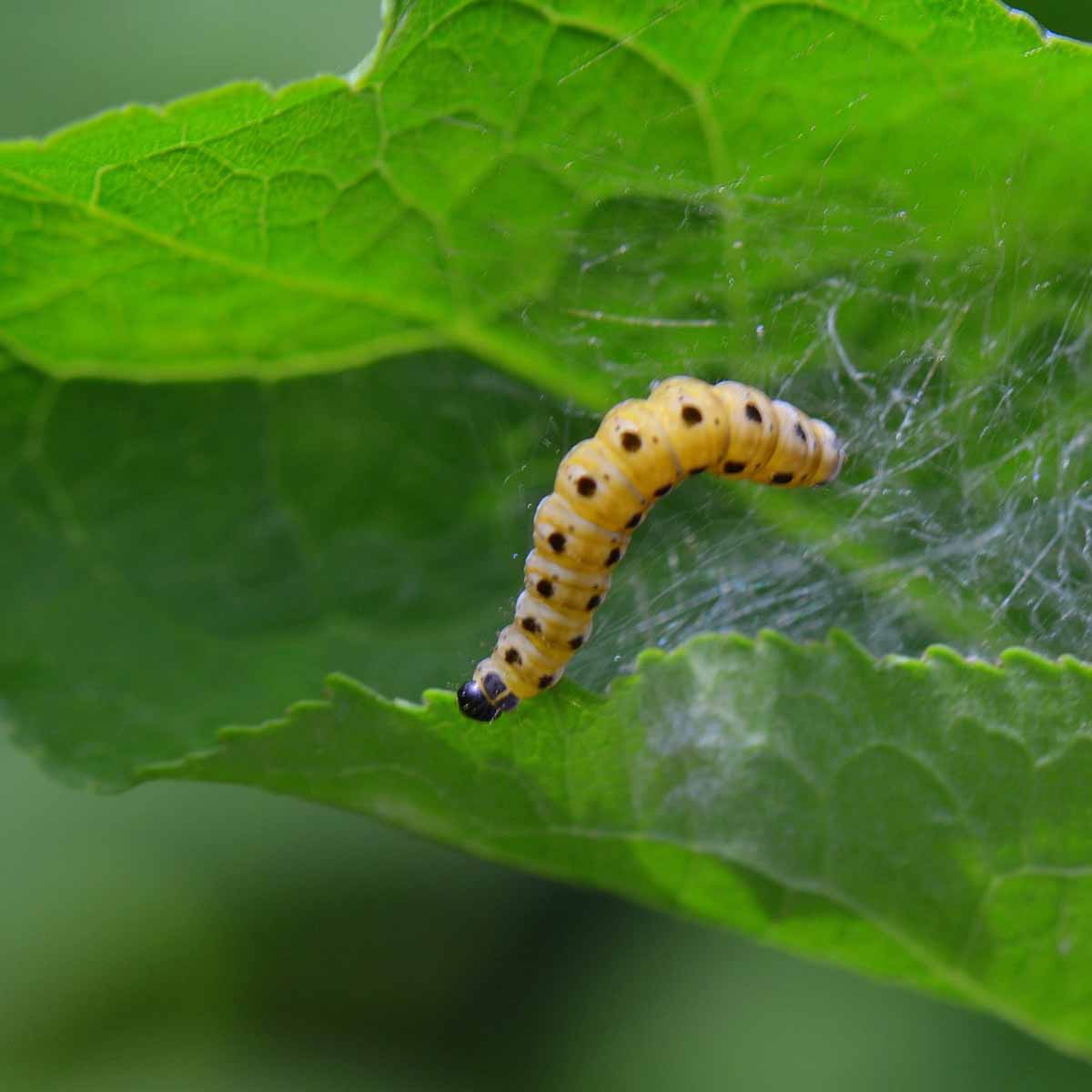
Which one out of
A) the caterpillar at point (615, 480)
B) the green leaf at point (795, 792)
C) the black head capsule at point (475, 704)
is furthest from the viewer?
the caterpillar at point (615, 480)

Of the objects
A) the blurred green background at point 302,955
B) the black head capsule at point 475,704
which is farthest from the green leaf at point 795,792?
the blurred green background at point 302,955

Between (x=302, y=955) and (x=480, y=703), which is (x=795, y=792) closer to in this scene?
(x=480, y=703)

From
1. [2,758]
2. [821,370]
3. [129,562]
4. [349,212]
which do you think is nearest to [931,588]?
[821,370]

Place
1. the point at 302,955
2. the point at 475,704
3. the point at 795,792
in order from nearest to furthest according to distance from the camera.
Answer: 1. the point at 795,792
2. the point at 475,704
3. the point at 302,955

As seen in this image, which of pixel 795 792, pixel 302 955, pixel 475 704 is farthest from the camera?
pixel 302 955

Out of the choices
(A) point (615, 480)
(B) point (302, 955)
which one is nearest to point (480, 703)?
(A) point (615, 480)

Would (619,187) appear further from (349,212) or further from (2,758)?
(2,758)

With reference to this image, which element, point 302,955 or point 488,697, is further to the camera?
point 302,955

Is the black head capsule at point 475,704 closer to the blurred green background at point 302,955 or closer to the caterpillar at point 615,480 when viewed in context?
the caterpillar at point 615,480
